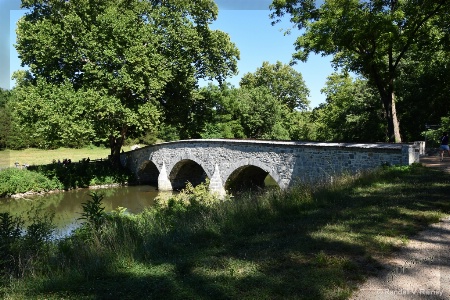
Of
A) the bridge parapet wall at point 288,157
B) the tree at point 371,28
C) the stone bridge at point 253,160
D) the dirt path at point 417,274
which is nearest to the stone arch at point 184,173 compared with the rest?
the stone bridge at point 253,160

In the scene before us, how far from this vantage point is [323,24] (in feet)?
52.6

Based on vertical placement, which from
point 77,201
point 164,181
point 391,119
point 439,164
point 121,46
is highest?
point 121,46

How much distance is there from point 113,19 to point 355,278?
22.1 meters

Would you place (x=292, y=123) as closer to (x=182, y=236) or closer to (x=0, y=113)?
(x=0, y=113)

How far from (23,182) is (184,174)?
1046 centimetres

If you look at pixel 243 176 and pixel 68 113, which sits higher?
pixel 68 113

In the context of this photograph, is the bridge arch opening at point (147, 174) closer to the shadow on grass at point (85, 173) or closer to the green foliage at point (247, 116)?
the shadow on grass at point (85, 173)

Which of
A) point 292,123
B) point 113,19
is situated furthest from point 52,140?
point 292,123

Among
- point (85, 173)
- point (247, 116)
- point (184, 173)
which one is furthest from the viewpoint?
point (247, 116)

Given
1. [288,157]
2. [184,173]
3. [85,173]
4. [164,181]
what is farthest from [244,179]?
[85,173]

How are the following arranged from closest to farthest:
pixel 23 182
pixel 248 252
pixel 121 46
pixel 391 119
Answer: pixel 248 252, pixel 391 119, pixel 121 46, pixel 23 182

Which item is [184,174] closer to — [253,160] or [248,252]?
[253,160]

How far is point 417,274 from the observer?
422 cm

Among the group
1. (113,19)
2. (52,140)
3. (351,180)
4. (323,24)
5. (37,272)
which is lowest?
(37,272)
